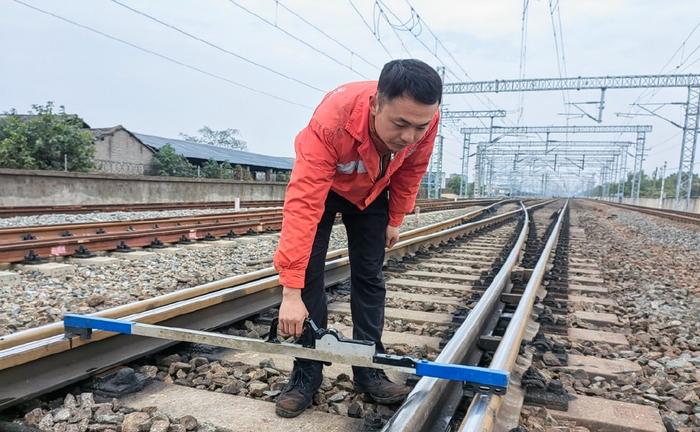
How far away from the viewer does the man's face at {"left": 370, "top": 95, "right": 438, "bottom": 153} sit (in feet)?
5.84

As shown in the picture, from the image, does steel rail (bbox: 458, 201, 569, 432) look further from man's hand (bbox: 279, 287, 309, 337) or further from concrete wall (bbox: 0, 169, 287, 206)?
concrete wall (bbox: 0, 169, 287, 206)

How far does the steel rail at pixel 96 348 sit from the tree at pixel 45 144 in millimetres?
18137

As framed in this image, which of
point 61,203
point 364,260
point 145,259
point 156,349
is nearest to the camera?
point 364,260

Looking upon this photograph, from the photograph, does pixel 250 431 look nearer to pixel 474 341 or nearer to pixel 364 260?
pixel 364 260

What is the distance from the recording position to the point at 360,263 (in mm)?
2490

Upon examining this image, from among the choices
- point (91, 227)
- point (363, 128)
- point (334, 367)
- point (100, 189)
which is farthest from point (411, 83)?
point (100, 189)

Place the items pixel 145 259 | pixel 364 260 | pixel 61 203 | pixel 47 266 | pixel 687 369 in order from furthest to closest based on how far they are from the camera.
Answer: pixel 61 203
pixel 145 259
pixel 47 266
pixel 687 369
pixel 364 260

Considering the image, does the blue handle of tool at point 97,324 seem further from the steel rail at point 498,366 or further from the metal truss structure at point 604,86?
the metal truss structure at point 604,86

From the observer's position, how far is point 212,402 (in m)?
2.24

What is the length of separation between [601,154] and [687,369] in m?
66.5

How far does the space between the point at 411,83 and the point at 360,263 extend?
39.9 inches

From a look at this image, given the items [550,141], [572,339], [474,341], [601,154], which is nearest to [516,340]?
[474,341]

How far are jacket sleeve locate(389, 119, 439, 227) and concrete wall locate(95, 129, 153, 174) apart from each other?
2919cm

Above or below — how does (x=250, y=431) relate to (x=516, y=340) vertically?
below
